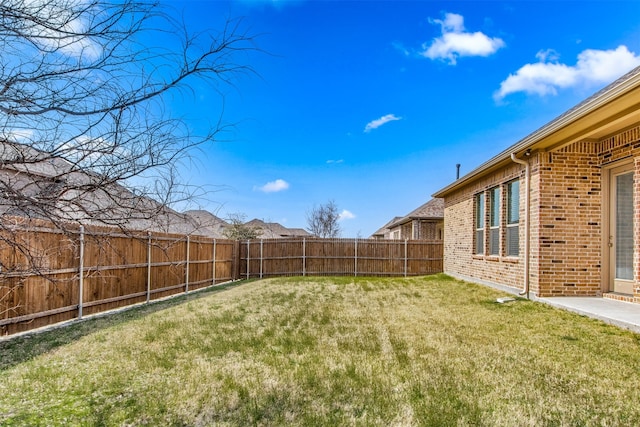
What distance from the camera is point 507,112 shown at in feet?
42.0

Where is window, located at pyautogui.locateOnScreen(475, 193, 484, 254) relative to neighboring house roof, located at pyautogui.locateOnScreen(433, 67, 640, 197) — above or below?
below

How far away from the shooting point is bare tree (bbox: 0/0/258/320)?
185cm

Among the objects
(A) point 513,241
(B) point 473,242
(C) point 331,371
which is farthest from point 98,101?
(B) point 473,242

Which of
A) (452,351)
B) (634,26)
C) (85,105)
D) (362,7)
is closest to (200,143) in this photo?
(85,105)

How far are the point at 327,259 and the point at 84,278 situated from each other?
11.2 m

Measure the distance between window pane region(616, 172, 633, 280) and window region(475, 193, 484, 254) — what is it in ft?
12.0

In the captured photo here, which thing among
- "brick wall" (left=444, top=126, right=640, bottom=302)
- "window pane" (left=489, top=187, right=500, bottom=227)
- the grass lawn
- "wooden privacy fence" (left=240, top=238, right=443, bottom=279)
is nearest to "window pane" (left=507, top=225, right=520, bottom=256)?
"window pane" (left=489, top=187, right=500, bottom=227)

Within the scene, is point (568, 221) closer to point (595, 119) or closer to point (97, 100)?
point (595, 119)

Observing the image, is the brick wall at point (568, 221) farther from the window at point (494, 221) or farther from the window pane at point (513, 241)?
the window at point (494, 221)

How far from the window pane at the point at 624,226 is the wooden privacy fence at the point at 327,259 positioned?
1014 centimetres

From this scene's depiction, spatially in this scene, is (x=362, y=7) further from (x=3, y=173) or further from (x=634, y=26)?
(x=3, y=173)

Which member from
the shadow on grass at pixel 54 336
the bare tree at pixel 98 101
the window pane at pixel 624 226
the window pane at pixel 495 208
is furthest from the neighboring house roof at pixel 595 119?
the shadow on grass at pixel 54 336

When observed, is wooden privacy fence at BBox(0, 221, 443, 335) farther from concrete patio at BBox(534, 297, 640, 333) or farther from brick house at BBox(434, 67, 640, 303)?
brick house at BBox(434, 67, 640, 303)

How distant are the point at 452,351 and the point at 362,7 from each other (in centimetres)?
772
